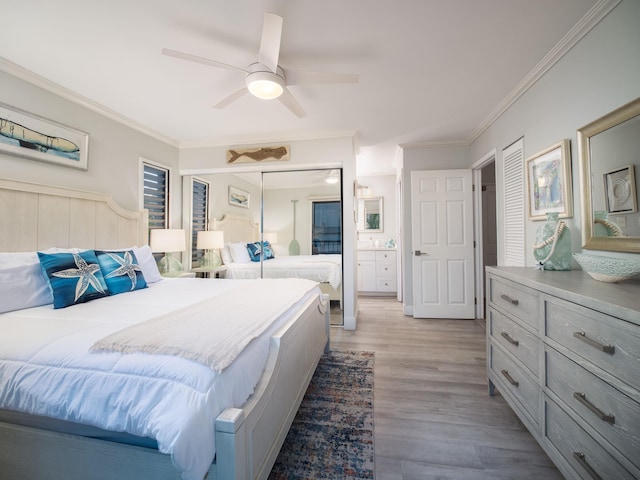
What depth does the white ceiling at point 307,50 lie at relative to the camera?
164cm

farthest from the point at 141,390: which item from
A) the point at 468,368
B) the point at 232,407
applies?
the point at 468,368

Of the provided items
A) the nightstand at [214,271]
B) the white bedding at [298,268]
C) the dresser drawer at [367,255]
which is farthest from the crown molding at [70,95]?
the dresser drawer at [367,255]

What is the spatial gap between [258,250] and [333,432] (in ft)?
8.45

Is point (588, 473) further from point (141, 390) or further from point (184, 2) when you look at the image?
point (184, 2)

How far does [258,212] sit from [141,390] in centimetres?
302

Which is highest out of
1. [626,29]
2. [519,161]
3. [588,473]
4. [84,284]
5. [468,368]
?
[626,29]

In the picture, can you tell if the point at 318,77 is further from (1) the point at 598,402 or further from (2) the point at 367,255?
(2) the point at 367,255

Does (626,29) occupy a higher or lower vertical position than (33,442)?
higher

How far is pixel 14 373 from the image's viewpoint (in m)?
1.08

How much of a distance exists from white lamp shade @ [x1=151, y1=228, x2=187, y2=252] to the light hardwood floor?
222cm

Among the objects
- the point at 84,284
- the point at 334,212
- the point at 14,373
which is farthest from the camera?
the point at 334,212

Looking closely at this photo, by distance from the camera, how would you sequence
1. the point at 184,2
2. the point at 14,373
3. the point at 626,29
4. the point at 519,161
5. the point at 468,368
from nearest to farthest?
the point at 14,373, the point at 626,29, the point at 184,2, the point at 468,368, the point at 519,161

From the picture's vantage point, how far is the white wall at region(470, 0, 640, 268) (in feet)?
4.79

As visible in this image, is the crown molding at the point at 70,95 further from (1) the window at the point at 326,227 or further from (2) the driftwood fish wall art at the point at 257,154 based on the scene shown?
(1) the window at the point at 326,227
